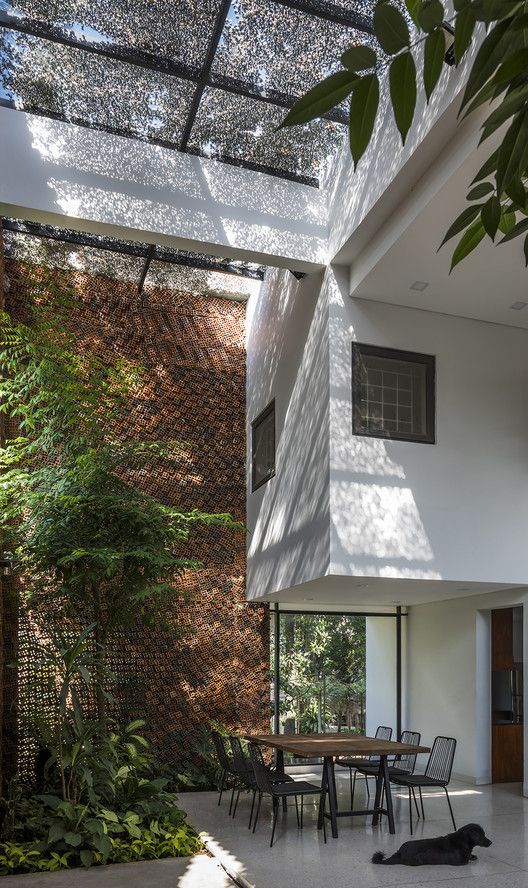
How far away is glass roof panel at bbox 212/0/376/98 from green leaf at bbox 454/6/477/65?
6953mm

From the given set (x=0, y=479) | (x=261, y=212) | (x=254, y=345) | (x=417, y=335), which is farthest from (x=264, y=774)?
(x=254, y=345)

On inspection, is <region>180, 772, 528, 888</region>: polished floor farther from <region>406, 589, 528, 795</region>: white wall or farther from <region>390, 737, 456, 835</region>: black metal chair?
<region>406, 589, 528, 795</region>: white wall

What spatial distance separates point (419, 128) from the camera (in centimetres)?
652

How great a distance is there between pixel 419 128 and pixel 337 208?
2.11 meters

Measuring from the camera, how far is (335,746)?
25.1 feet

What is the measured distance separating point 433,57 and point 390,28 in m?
0.05

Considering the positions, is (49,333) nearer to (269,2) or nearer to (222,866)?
(269,2)

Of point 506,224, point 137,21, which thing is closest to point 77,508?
point 137,21

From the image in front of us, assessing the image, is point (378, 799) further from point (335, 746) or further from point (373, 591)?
point (373, 591)

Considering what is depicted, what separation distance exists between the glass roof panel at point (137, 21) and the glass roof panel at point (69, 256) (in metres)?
3.80

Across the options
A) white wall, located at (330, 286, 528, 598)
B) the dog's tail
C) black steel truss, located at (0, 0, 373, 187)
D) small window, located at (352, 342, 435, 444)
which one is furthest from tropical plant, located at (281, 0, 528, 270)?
small window, located at (352, 342, 435, 444)

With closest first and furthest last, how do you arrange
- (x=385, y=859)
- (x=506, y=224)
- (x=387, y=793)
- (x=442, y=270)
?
(x=506, y=224)
(x=385, y=859)
(x=387, y=793)
(x=442, y=270)

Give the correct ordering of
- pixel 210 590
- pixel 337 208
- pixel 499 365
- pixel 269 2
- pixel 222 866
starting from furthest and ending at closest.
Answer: pixel 210 590, pixel 499 365, pixel 337 208, pixel 269 2, pixel 222 866

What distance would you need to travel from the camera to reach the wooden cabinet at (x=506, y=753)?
34.0ft
